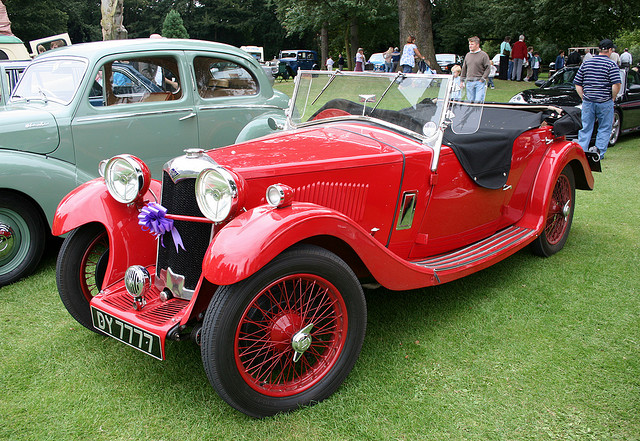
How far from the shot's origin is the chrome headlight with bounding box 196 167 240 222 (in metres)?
2.44

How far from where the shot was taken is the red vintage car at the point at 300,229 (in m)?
2.42

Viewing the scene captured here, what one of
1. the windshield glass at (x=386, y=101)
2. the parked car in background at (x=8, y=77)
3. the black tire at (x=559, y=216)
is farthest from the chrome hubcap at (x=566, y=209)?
the parked car in background at (x=8, y=77)

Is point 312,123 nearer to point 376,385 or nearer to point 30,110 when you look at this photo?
point 376,385

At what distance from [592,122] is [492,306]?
6.08 meters

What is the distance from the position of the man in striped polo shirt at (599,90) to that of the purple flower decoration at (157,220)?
7.19 m

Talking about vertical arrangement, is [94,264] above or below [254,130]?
below

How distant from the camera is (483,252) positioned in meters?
3.71

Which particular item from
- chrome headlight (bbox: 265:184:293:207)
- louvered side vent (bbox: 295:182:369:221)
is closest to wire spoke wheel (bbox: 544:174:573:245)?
louvered side vent (bbox: 295:182:369:221)

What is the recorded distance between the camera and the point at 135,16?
49.7 metres

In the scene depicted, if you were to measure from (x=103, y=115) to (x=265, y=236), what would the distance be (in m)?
3.29

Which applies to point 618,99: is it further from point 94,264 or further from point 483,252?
point 94,264

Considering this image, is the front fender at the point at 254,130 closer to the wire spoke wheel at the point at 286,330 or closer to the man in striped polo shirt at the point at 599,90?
the wire spoke wheel at the point at 286,330

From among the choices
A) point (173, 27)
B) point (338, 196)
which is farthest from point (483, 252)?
point (173, 27)

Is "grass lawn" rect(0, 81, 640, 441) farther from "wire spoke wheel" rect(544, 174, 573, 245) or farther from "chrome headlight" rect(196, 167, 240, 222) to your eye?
"chrome headlight" rect(196, 167, 240, 222)
